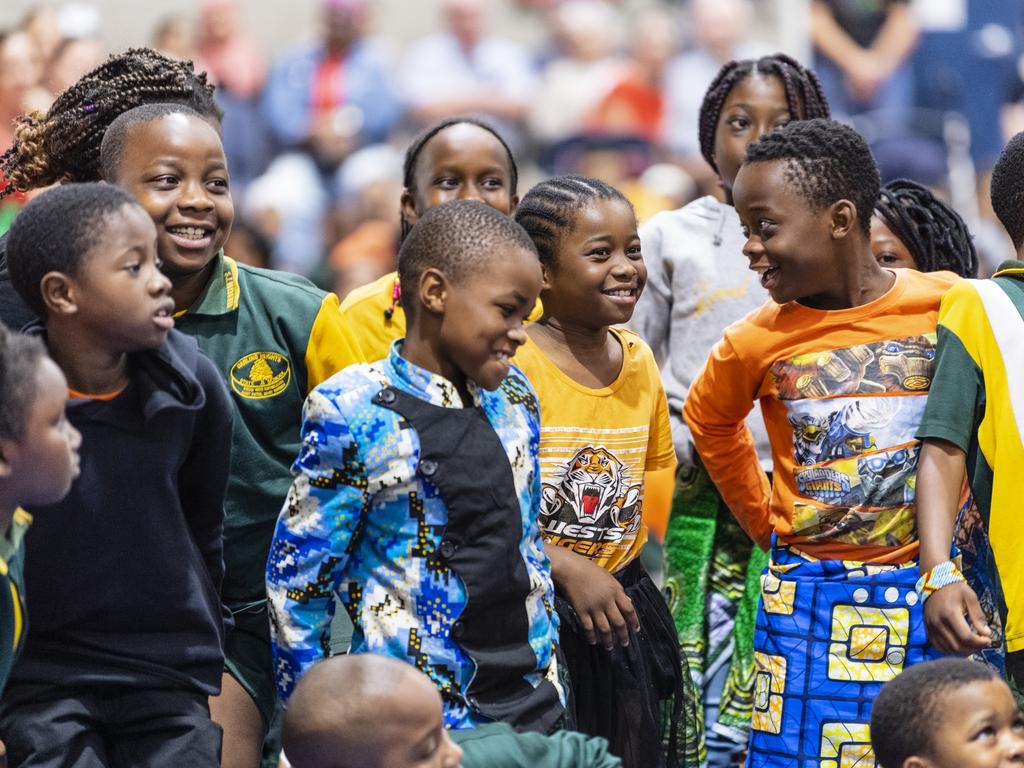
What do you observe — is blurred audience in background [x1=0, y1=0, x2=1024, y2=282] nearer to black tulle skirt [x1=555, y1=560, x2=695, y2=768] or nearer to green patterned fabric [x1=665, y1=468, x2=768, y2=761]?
green patterned fabric [x1=665, y1=468, x2=768, y2=761]

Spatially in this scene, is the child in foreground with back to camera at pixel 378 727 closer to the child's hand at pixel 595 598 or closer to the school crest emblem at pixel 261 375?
the child's hand at pixel 595 598

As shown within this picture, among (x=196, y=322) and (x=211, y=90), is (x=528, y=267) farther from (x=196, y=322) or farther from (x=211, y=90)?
(x=211, y=90)

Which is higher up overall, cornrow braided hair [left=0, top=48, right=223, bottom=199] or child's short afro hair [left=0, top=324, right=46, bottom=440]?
cornrow braided hair [left=0, top=48, right=223, bottom=199]

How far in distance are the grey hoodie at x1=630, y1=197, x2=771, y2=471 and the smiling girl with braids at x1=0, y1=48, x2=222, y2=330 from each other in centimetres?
144

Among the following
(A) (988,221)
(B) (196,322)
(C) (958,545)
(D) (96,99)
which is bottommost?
(C) (958,545)

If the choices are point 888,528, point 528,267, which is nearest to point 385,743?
point 528,267

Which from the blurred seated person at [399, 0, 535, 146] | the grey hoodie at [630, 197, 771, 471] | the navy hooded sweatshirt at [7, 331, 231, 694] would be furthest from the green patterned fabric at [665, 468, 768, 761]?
the blurred seated person at [399, 0, 535, 146]

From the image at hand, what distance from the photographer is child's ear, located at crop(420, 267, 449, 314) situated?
3.09m

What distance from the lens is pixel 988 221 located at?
998 cm

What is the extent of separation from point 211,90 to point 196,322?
2.53 ft

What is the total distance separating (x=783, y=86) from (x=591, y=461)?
5.92 ft

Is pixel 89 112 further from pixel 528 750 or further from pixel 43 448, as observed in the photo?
pixel 528 750

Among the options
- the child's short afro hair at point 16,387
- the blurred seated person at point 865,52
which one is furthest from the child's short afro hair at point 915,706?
the blurred seated person at point 865,52

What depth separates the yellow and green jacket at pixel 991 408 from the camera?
11.3 ft
